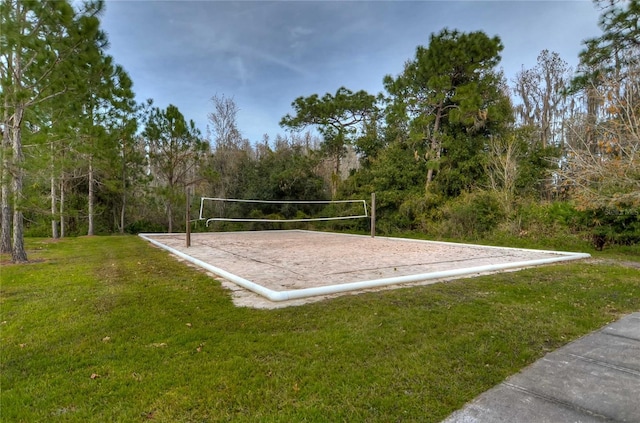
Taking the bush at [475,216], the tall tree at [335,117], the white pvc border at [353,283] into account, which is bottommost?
the white pvc border at [353,283]

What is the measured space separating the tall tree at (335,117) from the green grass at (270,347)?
11.5 metres

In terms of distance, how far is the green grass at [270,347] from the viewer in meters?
1.63

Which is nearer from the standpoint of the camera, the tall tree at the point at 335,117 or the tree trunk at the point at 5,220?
the tree trunk at the point at 5,220

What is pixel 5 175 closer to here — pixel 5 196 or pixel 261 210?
pixel 5 196

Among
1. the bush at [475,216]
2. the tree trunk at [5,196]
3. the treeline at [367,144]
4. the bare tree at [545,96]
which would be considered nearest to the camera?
the treeline at [367,144]

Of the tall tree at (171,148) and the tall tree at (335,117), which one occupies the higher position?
the tall tree at (335,117)

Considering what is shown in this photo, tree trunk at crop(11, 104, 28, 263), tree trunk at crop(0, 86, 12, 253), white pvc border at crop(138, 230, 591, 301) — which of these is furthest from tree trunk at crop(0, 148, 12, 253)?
white pvc border at crop(138, 230, 591, 301)

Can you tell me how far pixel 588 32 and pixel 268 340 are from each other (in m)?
11.7

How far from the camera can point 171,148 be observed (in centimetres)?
1243

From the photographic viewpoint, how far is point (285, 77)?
1384cm

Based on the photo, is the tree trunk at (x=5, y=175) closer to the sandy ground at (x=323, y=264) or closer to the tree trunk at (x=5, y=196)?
the tree trunk at (x=5, y=196)

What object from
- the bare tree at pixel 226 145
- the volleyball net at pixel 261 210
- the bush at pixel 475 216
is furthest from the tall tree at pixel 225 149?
the bush at pixel 475 216

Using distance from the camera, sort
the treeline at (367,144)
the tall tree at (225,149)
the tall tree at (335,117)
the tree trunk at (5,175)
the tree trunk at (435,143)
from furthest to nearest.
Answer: the tall tree at (225,149) < the tall tree at (335,117) < the tree trunk at (435,143) < the tree trunk at (5,175) < the treeline at (367,144)

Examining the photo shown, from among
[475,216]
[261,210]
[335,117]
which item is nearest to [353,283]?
[475,216]
